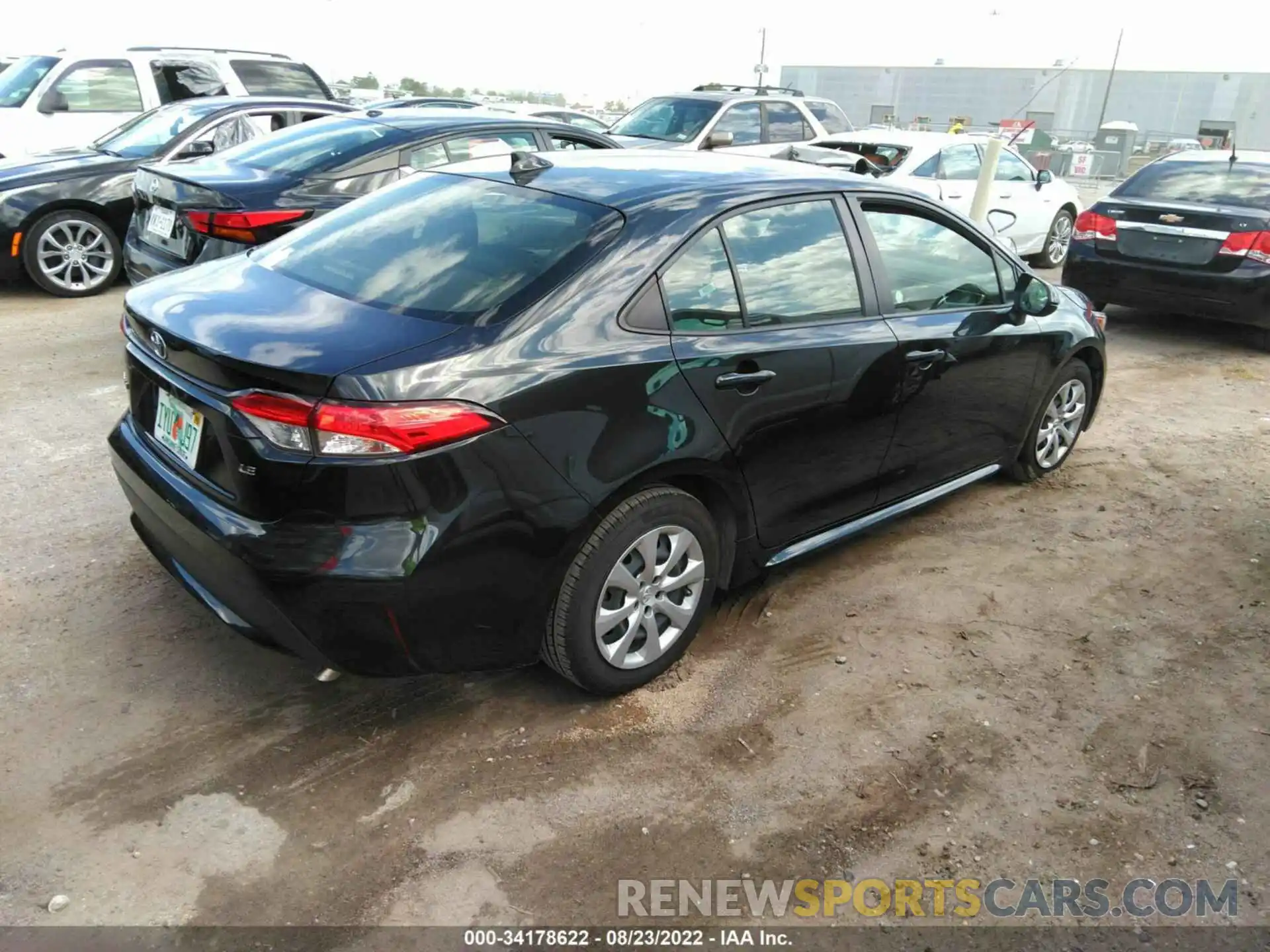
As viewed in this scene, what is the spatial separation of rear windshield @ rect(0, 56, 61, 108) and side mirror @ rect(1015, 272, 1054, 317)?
11.1 m

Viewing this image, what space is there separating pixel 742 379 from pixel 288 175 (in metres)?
3.92

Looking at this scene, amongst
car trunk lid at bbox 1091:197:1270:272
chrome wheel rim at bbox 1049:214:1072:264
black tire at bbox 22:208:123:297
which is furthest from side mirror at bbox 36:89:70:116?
chrome wheel rim at bbox 1049:214:1072:264

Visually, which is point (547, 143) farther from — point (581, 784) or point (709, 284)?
point (581, 784)

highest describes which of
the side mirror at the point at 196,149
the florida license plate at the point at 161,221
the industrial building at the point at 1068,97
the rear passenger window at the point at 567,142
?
the rear passenger window at the point at 567,142

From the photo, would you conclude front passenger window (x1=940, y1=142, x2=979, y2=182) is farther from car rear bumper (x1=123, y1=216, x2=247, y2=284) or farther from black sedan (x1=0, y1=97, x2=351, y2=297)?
car rear bumper (x1=123, y1=216, x2=247, y2=284)

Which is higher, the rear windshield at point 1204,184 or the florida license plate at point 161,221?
the rear windshield at point 1204,184

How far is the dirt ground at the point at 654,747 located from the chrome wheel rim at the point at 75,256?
12.9 ft

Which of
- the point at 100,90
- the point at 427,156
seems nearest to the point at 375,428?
the point at 427,156

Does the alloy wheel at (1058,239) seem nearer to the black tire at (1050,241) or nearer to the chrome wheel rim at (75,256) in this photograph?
the black tire at (1050,241)

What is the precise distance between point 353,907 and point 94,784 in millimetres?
893

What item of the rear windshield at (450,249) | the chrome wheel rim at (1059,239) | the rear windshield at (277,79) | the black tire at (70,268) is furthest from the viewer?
the rear windshield at (277,79)

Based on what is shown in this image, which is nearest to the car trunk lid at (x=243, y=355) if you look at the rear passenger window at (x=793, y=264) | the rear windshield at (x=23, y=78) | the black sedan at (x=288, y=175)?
the rear passenger window at (x=793, y=264)

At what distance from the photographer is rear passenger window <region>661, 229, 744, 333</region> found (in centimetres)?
306

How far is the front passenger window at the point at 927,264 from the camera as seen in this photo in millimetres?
3791
